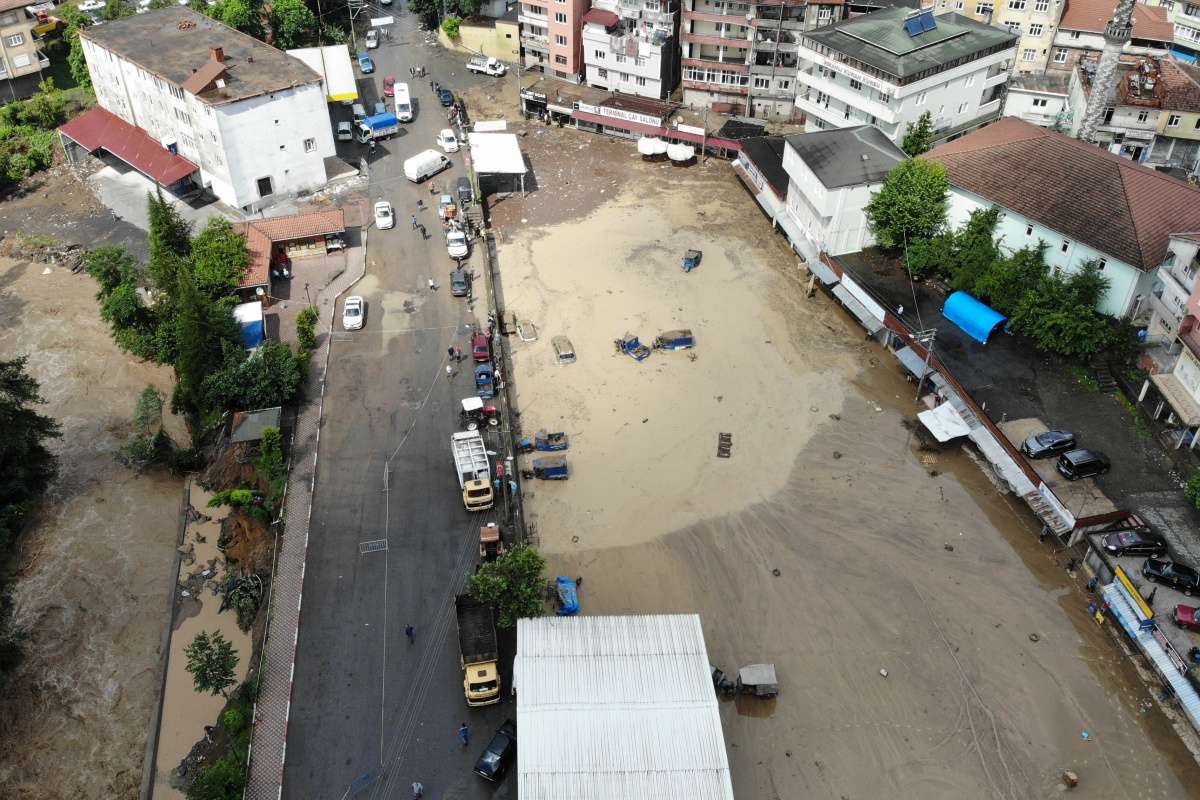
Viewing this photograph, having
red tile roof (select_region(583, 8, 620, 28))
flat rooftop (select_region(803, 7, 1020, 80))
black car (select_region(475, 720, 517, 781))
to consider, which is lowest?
black car (select_region(475, 720, 517, 781))

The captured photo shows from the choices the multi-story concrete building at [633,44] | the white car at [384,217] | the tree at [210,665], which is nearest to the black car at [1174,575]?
the tree at [210,665]

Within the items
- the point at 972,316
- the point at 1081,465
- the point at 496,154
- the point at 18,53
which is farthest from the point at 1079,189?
the point at 18,53

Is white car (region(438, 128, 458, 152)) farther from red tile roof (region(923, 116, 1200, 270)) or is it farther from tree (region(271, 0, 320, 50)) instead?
red tile roof (region(923, 116, 1200, 270))

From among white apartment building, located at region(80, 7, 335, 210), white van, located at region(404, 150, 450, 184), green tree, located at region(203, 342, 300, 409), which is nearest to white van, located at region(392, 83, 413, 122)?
white van, located at region(404, 150, 450, 184)

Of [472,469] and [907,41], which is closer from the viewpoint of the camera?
[472,469]

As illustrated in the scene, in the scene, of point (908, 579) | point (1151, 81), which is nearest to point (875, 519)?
point (908, 579)

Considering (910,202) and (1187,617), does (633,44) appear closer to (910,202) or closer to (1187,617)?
(910,202)

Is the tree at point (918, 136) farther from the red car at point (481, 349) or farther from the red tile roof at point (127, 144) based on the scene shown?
the red tile roof at point (127, 144)
